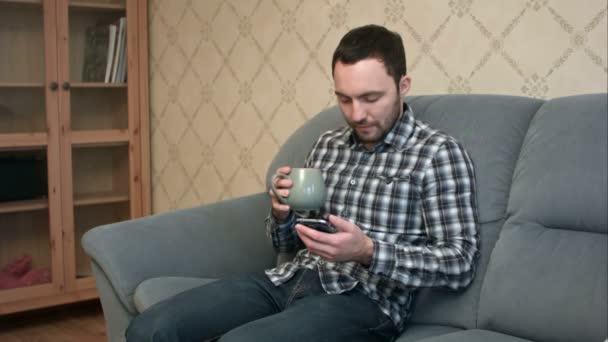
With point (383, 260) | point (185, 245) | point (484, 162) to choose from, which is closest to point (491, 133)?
point (484, 162)

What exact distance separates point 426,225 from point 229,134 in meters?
1.51

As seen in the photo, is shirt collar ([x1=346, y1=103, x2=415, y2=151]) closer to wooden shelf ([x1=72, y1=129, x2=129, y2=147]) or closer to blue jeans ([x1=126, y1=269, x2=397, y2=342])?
blue jeans ([x1=126, y1=269, x2=397, y2=342])

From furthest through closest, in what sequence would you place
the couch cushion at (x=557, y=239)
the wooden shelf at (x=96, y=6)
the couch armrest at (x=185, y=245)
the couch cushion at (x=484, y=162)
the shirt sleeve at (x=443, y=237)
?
the wooden shelf at (x=96, y=6) → the couch armrest at (x=185, y=245) → the couch cushion at (x=484, y=162) → the shirt sleeve at (x=443, y=237) → the couch cushion at (x=557, y=239)

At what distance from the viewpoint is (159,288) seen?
165 cm

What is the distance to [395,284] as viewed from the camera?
1.51 meters

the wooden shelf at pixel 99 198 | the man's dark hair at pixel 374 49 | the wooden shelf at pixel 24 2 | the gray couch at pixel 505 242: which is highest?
the wooden shelf at pixel 24 2

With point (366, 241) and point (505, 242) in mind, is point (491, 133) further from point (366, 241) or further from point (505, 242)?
point (366, 241)

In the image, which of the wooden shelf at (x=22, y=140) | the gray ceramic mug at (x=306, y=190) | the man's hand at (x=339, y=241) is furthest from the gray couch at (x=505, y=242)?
the wooden shelf at (x=22, y=140)

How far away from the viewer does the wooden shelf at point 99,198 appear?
10.1 feet

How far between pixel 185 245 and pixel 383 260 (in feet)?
2.19

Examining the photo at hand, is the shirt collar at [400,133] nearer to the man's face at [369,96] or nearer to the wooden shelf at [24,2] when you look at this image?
the man's face at [369,96]

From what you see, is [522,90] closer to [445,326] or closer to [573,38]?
[573,38]

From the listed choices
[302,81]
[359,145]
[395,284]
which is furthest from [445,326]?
[302,81]

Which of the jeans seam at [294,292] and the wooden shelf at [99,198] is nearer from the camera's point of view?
the jeans seam at [294,292]
